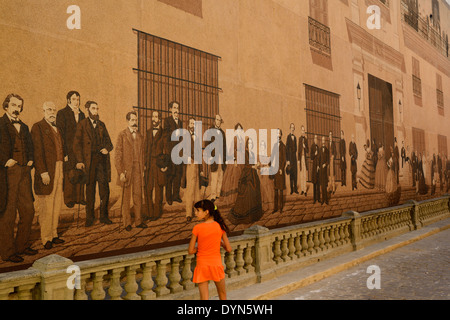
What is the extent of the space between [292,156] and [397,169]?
8547 mm

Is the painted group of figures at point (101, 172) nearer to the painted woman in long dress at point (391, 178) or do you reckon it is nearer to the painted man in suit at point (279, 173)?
the painted man in suit at point (279, 173)

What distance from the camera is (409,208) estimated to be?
46.9 ft

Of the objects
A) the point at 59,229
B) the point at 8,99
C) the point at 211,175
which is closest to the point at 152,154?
the point at 211,175

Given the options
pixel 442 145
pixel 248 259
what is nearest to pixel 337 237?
pixel 248 259

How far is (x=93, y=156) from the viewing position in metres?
6.70

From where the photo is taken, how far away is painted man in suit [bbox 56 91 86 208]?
20.7ft

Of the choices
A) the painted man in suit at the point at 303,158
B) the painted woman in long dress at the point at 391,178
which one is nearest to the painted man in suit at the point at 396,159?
the painted woman in long dress at the point at 391,178

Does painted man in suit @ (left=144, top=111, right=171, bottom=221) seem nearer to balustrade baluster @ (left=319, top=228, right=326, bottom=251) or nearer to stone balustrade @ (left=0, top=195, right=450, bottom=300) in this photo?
stone balustrade @ (left=0, top=195, right=450, bottom=300)

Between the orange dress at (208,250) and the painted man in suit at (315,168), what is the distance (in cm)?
823

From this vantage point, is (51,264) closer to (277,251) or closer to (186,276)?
(186,276)

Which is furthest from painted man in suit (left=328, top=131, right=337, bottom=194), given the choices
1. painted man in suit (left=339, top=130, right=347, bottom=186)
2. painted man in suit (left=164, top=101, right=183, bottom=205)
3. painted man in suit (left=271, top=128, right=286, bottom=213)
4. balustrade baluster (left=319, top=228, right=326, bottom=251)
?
painted man in suit (left=164, top=101, right=183, bottom=205)

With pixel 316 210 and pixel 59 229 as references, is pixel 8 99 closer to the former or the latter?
pixel 59 229

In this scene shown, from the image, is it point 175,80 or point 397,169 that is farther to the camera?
point 397,169

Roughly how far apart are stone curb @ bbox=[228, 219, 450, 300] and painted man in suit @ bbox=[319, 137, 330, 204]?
2.24m
